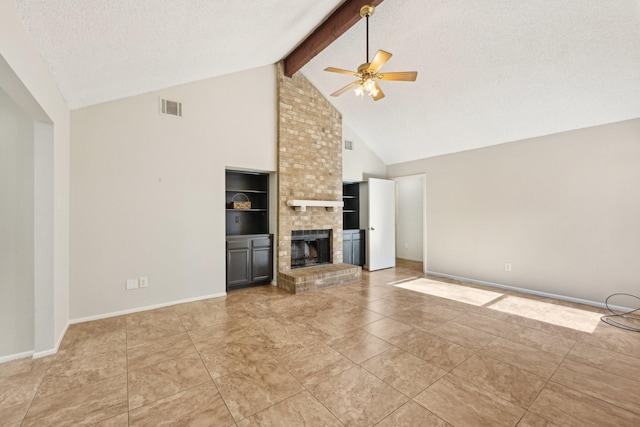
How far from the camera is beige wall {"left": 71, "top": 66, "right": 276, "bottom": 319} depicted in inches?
128

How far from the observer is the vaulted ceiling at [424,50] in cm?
220

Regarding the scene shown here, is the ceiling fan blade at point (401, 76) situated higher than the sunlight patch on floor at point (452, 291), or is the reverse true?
the ceiling fan blade at point (401, 76)

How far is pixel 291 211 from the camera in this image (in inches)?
193

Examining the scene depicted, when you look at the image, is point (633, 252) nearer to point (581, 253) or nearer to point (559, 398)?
point (581, 253)

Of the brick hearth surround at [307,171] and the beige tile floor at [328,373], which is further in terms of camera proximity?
the brick hearth surround at [307,171]

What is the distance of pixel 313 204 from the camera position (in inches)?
197

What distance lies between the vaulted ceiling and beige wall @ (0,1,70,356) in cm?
16

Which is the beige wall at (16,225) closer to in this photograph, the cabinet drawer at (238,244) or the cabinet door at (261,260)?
the cabinet drawer at (238,244)

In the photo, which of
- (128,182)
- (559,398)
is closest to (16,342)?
(128,182)

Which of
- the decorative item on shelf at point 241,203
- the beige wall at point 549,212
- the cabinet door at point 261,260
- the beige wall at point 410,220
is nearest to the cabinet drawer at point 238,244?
the cabinet door at point 261,260

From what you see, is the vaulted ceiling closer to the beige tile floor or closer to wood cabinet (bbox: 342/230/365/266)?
the beige tile floor

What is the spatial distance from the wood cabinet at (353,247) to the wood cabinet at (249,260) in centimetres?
177

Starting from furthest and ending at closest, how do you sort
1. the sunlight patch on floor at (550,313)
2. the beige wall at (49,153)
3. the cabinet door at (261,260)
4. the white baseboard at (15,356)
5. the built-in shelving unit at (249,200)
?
the built-in shelving unit at (249,200), the cabinet door at (261,260), the sunlight patch on floor at (550,313), the white baseboard at (15,356), the beige wall at (49,153)

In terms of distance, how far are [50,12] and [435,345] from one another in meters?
4.02
